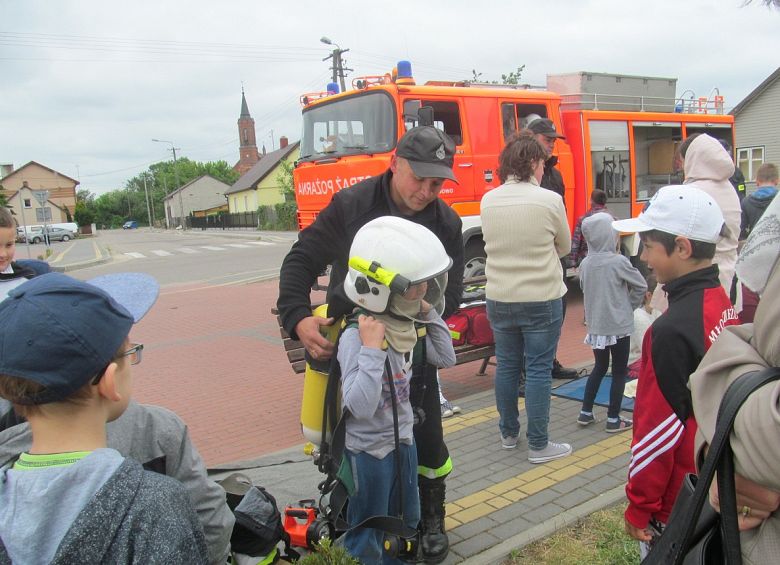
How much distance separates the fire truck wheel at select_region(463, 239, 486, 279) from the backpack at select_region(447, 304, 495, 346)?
2.72 m

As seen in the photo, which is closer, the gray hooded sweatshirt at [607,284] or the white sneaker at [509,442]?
the white sneaker at [509,442]

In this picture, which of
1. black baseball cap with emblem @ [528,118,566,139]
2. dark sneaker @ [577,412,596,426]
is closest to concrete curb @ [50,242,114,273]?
black baseball cap with emblem @ [528,118,566,139]

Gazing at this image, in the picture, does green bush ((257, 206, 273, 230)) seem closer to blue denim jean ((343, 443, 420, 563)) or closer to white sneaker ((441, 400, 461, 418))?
white sneaker ((441, 400, 461, 418))

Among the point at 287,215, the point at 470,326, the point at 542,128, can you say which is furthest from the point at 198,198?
the point at 542,128

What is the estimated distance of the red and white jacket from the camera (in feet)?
6.78

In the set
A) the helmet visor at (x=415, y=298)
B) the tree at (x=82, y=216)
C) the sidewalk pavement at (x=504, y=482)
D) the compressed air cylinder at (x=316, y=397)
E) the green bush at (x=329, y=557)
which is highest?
the tree at (x=82, y=216)

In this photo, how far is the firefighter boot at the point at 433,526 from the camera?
2996mm

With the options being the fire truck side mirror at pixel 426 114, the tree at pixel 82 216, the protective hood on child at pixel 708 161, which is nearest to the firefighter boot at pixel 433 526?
the protective hood on child at pixel 708 161

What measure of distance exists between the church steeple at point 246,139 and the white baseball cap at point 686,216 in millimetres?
109399

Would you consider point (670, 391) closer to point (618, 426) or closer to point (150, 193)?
point (618, 426)

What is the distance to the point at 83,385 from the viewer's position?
1.39 meters

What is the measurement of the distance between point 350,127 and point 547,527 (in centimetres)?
631

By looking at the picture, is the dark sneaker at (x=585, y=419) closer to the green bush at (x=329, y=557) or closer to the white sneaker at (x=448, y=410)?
the white sneaker at (x=448, y=410)

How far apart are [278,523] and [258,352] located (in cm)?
584
